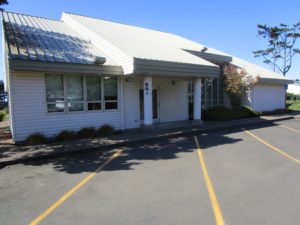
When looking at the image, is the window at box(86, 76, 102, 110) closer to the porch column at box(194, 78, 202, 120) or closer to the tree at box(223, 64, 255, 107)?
the porch column at box(194, 78, 202, 120)

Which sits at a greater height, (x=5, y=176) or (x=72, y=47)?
(x=72, y=47)

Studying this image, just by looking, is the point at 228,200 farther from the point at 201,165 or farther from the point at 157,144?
the point at 157,144

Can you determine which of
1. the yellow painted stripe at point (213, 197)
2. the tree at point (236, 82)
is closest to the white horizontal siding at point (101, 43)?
the yellow painted stripe at point (213, 197)

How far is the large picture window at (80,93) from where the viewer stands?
10883mm

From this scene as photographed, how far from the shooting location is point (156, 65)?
12055 mm

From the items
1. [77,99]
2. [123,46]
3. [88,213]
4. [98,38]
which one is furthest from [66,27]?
[88,213]

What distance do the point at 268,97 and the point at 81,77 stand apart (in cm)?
1775

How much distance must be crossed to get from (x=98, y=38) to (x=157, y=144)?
24.4ft

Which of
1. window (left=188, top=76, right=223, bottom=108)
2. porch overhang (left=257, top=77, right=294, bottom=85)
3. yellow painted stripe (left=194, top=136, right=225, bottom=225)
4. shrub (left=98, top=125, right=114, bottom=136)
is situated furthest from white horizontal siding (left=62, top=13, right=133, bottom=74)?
porch overhang (left=257, top=77, right=294, bottom=85)

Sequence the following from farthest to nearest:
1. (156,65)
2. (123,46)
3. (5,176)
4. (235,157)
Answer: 1. (123,46)
2. (156,65)
3. (235,157)
4. (5,176)

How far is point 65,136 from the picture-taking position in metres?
10.9

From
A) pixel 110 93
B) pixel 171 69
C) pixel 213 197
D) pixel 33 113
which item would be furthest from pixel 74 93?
pixel 213 197

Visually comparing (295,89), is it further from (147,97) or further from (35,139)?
(35,139)

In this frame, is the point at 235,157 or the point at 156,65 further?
the point at 156,65
